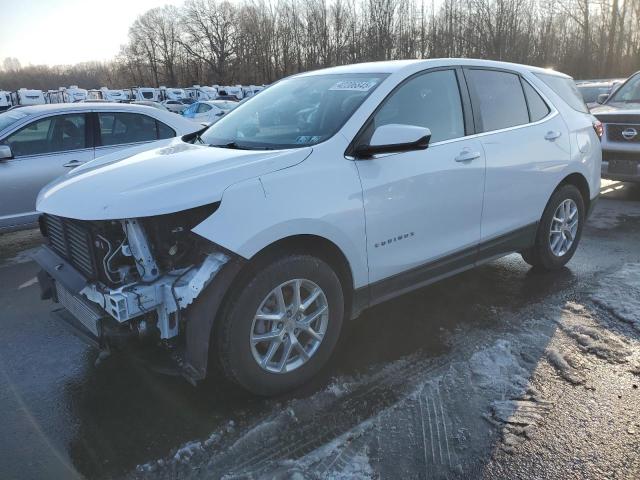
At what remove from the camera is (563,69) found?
41.7 meters

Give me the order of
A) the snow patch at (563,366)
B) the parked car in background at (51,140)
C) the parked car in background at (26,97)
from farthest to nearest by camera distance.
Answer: the parked car in background at (26,97)
the parked car in background at (51,140)
the snow patch at (563,366)

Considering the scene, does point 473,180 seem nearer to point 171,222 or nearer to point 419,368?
point 419,368

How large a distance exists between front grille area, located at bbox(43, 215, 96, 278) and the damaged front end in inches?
0.6

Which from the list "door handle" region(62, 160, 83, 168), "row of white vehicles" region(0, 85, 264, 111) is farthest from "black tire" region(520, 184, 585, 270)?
"row of white vehicles" region(0, 85, 264, 111)

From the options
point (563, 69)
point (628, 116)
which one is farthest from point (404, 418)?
point (563, 69)

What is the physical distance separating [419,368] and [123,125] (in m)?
5.04

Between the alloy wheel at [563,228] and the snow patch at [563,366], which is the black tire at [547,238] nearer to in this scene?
the alloy wheel at [563,228]

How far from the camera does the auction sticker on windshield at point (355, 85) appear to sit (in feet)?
11.2

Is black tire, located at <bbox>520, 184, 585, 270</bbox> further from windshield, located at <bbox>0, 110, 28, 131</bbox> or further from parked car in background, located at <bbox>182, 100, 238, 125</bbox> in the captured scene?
parked car in background, located at <bbox>182, 100, 238, 125</bbox>

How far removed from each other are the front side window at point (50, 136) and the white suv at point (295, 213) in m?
2.88

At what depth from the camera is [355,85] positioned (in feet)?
11.6

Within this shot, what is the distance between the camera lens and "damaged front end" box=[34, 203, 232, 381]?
256cm

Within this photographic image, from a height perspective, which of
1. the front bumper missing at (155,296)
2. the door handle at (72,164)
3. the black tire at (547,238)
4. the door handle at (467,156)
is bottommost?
the black tire at (547,238)

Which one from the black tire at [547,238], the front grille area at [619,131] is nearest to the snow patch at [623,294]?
the black tire at [547,238]
